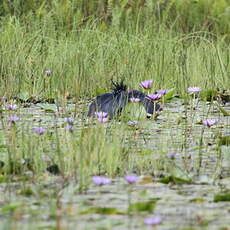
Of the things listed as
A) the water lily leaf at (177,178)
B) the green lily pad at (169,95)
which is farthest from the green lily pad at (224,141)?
the green lily pad at (169,95)

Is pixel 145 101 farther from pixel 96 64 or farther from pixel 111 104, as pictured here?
pixel 96 64

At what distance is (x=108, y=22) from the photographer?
28.6ft

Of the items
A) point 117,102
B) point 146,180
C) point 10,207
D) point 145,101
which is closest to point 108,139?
point 146,180

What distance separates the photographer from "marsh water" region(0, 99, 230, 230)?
229 centimetres

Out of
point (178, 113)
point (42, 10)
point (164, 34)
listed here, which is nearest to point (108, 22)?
point (42, 10)

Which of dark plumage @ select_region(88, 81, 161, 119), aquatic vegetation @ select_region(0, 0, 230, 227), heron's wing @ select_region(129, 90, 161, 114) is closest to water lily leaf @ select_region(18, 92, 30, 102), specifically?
aquatic vegetation @ select_region(0, 0, 230, 227)

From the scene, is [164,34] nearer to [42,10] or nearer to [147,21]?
[147,21]

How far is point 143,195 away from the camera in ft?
8.40

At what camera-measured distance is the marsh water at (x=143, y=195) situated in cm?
229

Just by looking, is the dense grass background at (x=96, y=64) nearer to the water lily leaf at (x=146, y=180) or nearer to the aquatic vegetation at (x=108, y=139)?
the aquatic vegetation at (x=108, y=139)

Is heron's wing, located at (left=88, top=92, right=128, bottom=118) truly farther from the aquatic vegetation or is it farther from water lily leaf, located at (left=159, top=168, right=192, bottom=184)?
water lily leaf, located at (left=159, top=168, right=192, bottom=184)

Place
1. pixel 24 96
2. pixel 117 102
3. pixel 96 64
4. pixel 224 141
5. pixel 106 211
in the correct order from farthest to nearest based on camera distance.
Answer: pixel 96 64, pixel 24 96, pixel 117 102, pixel 224 141, pixel 106 211

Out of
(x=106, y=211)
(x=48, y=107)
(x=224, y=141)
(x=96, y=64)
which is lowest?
(x=106, y=211)

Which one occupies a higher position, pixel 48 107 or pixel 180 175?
pixel 48 107
